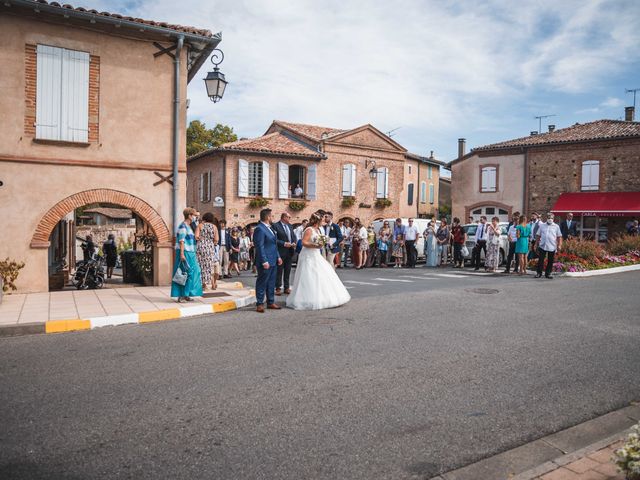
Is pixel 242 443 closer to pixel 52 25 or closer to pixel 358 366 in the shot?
pixel 358 366

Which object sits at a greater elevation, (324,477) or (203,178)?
(203,178)

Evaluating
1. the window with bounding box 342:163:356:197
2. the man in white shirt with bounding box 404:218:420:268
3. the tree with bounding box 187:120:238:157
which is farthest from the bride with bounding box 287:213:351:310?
the tree with bounding box 187:120:238:157

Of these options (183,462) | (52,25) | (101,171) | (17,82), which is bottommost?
(183,462)

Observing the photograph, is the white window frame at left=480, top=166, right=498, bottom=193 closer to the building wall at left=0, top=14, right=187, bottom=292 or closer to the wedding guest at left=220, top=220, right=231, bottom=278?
the wedding guest at left=220, top=220, right=231, bottom=278

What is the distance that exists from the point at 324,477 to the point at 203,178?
29578 mm

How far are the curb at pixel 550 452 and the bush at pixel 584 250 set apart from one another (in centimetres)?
1386

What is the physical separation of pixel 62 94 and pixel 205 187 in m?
19.7

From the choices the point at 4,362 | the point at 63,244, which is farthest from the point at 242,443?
the point at 63,244

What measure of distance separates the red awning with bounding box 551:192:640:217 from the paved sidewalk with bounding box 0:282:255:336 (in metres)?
24.2

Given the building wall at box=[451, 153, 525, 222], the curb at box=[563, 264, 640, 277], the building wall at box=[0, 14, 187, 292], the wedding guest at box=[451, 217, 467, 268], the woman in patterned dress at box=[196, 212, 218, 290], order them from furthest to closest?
the building wall at box=[451, 153, 525, 222] → the wedding guest at box=[451, 217, 467, 268] → the curb at box=[563, 264, 640, 277] → the woman in patterned dress at box=[196, 212, 218, 290] → the building wall at box=[0, 14, 187, 292]

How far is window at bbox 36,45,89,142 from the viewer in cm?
1119

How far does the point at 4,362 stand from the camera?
5.67 meters

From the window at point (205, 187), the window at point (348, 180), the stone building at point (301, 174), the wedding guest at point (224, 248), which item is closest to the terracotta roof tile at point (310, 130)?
the stone building at point (301, 174)

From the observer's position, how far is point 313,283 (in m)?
9.31
